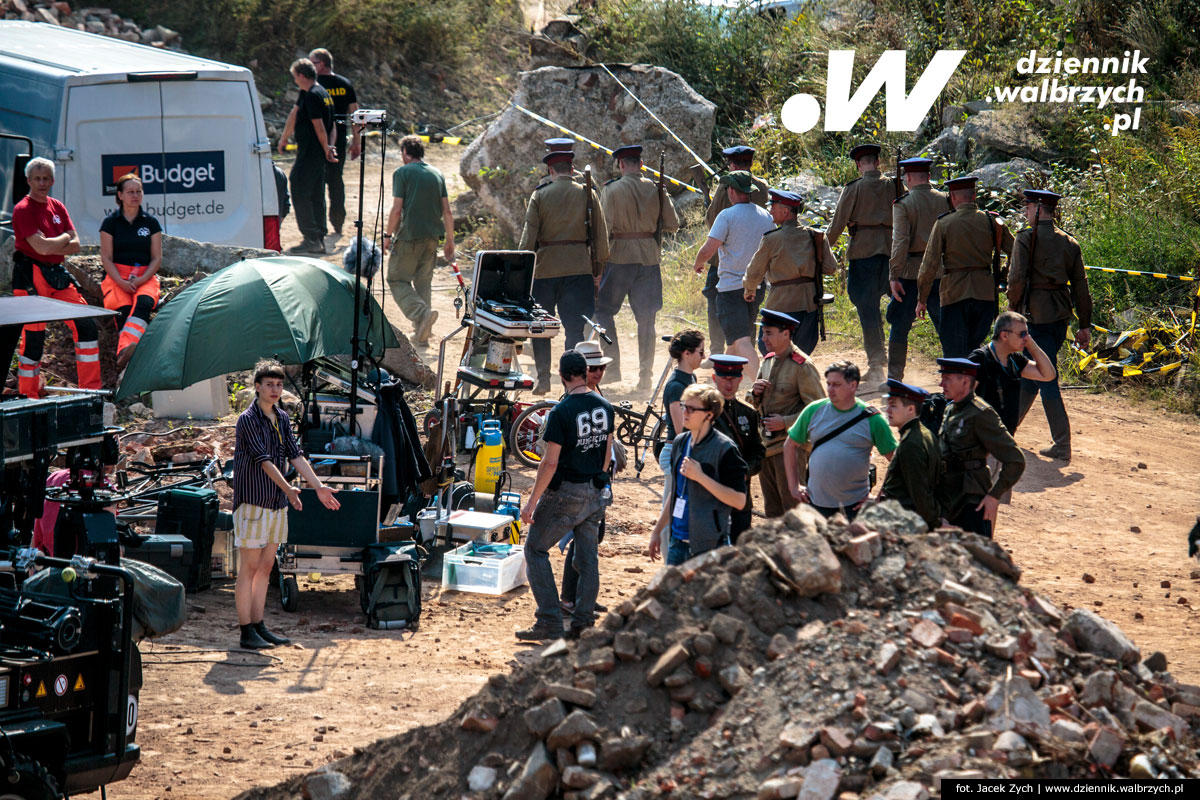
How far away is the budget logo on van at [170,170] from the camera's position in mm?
11711

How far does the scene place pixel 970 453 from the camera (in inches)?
277

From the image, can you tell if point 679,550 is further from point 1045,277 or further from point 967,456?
point 1045,277

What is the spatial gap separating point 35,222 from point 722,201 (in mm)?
6244

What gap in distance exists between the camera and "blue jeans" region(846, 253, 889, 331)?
40.4 feet

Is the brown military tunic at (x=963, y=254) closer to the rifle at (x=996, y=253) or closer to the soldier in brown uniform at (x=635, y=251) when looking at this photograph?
the rifle at (x=996, y=253)

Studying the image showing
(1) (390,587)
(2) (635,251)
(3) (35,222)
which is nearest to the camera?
(1) (390,587)

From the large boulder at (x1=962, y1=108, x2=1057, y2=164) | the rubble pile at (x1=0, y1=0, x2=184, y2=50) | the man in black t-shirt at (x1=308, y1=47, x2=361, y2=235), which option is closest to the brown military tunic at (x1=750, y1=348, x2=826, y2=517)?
the man in black t-shirt at (x1=308, y1=47, x2=361, y2=235)

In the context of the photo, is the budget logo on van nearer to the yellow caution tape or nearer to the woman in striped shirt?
the woman in striped shirt

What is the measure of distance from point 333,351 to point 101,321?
11.1ft

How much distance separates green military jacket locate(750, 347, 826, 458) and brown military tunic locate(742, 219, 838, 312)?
9.01ft

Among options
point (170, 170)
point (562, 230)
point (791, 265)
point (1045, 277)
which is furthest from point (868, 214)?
point (170, 170)

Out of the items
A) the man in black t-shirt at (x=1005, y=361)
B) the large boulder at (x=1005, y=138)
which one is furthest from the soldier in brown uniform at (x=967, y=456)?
the large boulder at (x=1005, y=138)

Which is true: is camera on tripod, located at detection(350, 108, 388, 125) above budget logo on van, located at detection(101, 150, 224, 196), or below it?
above

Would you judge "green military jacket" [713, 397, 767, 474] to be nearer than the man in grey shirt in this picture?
Yes
